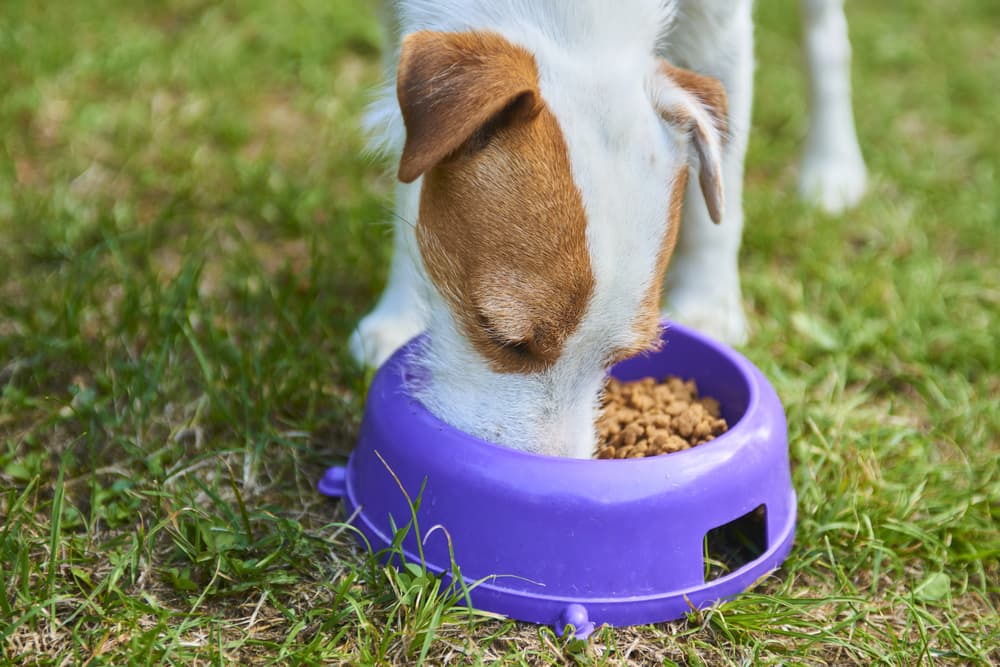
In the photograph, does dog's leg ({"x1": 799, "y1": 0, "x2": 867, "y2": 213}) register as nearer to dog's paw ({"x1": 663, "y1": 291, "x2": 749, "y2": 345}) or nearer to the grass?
the grass

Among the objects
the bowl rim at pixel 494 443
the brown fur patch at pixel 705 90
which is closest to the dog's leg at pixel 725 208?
the brown fur patch at pixel 705 90

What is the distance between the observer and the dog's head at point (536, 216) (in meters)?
2.08

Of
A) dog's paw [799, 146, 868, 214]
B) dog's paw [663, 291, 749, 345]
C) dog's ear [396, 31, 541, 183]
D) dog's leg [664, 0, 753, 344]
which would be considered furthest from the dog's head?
dog's paw [799, 146, 868, 214]

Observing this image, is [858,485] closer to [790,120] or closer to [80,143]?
[790,120]

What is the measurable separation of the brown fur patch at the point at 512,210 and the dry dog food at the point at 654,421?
45cm

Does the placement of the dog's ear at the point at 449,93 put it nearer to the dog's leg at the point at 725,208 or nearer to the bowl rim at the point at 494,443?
the bowl rim at the point at 494,443

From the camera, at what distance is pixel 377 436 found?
2.39 m

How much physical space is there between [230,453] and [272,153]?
2.03 meters

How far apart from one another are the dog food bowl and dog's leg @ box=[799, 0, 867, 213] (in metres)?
2.37

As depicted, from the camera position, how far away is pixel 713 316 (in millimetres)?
3361

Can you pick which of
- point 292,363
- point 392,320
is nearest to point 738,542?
point 392,320

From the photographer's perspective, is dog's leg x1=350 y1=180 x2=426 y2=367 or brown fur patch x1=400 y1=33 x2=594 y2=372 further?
dog's leg x1=350 y1=180 x2=426 y2=367

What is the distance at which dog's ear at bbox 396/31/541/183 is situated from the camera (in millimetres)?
2025

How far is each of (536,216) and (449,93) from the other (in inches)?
12.1
